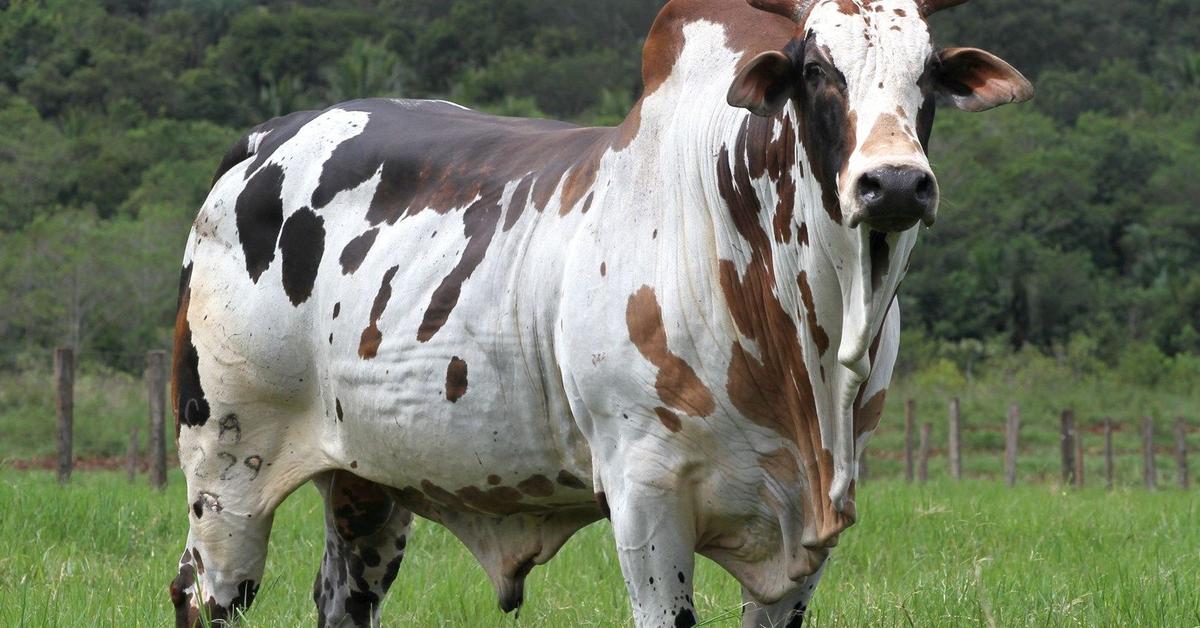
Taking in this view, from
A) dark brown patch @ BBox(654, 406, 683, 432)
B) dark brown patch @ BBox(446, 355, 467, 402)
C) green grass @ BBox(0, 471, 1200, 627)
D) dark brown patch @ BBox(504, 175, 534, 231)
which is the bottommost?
green grass @ BBox(0, 471, 1200, 627)

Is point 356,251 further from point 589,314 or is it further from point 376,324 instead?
point 589,314

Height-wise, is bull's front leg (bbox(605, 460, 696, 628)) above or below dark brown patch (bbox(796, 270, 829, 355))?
below

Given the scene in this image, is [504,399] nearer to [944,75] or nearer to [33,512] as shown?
[944,75]

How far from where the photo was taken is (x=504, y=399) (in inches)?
155

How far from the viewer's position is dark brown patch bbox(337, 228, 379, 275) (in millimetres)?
4359

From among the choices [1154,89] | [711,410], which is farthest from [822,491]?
[1154,89]

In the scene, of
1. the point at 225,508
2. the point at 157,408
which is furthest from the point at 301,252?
the point at 157,408

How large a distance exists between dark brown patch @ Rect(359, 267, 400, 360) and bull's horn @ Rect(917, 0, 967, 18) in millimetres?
1528

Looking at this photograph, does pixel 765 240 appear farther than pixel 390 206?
No

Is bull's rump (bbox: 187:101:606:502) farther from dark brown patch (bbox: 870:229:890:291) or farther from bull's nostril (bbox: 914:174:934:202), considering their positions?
bull's nostril (bbox: 914:174:934:202)

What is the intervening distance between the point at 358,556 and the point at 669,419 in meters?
1.70

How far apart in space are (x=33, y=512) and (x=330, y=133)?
111 inches

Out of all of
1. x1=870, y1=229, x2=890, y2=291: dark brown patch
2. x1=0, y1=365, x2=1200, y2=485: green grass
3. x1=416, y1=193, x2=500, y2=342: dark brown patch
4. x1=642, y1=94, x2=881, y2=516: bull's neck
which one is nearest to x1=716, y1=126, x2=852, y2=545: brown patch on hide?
x1=642, y1=94, x2=881, y2=516: bull's neck

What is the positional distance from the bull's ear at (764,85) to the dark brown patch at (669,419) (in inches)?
26.4
